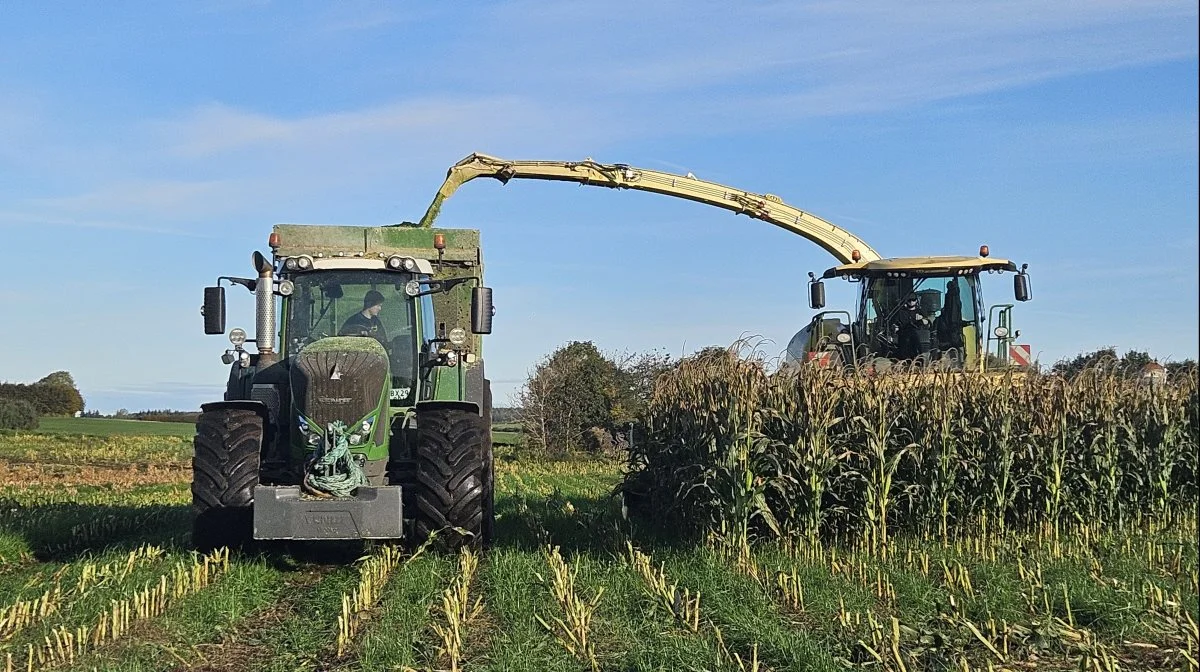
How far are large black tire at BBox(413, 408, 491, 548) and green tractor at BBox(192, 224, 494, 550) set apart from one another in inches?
0.5

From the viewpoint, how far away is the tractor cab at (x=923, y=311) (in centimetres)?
1458

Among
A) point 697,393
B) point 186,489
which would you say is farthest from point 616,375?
point 697,393

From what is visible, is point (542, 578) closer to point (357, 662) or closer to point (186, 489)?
point (357, 662)

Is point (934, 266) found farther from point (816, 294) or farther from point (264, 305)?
point (264, 305)

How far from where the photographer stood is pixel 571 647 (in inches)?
247

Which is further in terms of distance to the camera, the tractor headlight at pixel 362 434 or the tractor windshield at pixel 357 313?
the tractor windshield at pixel 357 313

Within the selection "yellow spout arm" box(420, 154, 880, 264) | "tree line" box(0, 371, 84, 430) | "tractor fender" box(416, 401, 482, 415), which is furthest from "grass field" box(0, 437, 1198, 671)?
"tree line" box(0, 371, 84, 430)

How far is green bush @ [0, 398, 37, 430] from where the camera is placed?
4366 centimetres

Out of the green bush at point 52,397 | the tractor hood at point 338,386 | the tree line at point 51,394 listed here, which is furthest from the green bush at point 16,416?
the tractor hood at point 338,386

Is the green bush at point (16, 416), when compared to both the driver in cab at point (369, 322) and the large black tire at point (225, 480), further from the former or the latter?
the driver in cab at point (369, 322)

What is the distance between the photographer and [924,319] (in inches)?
584

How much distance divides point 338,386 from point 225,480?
4.39 ft

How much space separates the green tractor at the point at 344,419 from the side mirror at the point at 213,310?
13mm

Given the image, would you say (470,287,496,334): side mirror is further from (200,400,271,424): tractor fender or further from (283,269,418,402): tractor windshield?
(200,400,271,424): tractor fender
